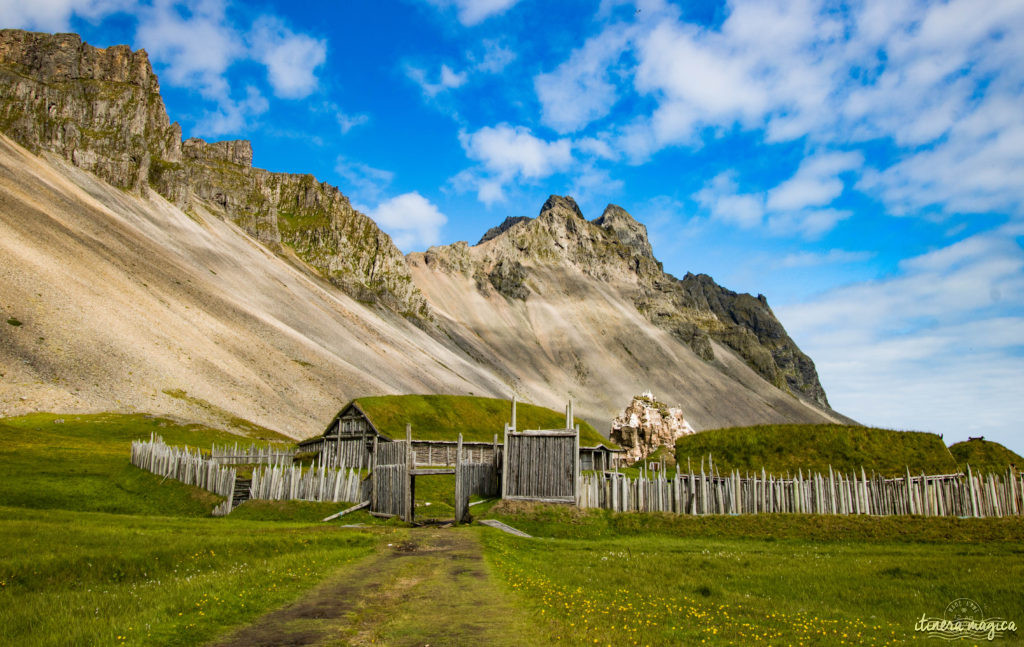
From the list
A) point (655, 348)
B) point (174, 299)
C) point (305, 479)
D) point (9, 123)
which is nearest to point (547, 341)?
point (655, 348)

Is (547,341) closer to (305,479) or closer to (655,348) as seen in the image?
(655,348)

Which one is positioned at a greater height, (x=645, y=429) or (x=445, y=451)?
(x=645, y=429)

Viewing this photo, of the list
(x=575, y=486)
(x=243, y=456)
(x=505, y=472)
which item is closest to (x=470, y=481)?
(x=505, y=472)

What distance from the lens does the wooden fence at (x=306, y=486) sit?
94.6 ft

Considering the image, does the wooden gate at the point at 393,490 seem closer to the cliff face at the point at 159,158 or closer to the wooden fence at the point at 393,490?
the wooden fence at the point at 393,490

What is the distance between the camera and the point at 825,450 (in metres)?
38.4

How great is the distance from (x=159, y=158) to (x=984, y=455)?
540 ft

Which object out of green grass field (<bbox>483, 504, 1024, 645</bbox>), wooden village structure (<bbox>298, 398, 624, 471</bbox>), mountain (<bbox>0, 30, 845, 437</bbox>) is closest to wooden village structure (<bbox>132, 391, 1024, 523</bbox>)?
green grass field (<bbox>483, 504, 1024, 645</bbox>)

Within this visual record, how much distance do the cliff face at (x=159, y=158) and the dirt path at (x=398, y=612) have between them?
14138 cm

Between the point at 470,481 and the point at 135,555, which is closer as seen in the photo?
the point at 135,555

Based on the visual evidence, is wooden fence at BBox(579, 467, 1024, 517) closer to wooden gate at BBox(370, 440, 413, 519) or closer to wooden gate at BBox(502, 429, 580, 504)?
wooden gate at BBox(502, 429, 580, 504)

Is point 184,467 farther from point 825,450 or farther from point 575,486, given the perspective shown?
point 825,450

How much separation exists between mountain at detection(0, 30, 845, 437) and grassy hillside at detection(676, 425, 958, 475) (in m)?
50.2

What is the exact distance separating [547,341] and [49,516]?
173 metres
